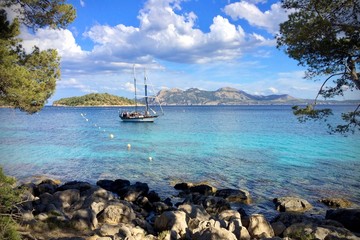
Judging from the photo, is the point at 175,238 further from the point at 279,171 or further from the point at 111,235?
the point at 279,171

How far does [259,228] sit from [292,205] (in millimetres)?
6567

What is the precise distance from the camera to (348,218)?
1527 cm

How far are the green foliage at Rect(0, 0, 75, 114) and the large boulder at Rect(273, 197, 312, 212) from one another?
1384cm

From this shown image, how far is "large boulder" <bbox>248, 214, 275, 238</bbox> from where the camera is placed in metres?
12.5

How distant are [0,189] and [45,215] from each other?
16.7 ft

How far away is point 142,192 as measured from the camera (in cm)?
2011

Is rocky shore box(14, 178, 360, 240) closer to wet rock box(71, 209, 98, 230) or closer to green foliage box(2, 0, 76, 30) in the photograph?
wet rock box(71, 209, 98, 230)

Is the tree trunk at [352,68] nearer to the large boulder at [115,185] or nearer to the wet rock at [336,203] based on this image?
the wet rock at [336,203]

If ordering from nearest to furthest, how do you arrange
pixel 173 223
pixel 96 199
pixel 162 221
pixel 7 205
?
pixel 7 205 → pixel 173 223 → pixel 162 221 → pixel 96 199

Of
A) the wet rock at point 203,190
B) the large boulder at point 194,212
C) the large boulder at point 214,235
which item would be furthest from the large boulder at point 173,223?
the wet rock at point 203,190

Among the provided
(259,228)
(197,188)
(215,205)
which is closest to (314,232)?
(259,228)

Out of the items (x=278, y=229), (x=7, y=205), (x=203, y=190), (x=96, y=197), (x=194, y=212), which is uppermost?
(x=7, y=205)

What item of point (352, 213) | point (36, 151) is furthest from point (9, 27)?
point (36, 151)

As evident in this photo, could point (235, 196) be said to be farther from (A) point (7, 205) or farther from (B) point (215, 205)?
(A) point (7, 205)
